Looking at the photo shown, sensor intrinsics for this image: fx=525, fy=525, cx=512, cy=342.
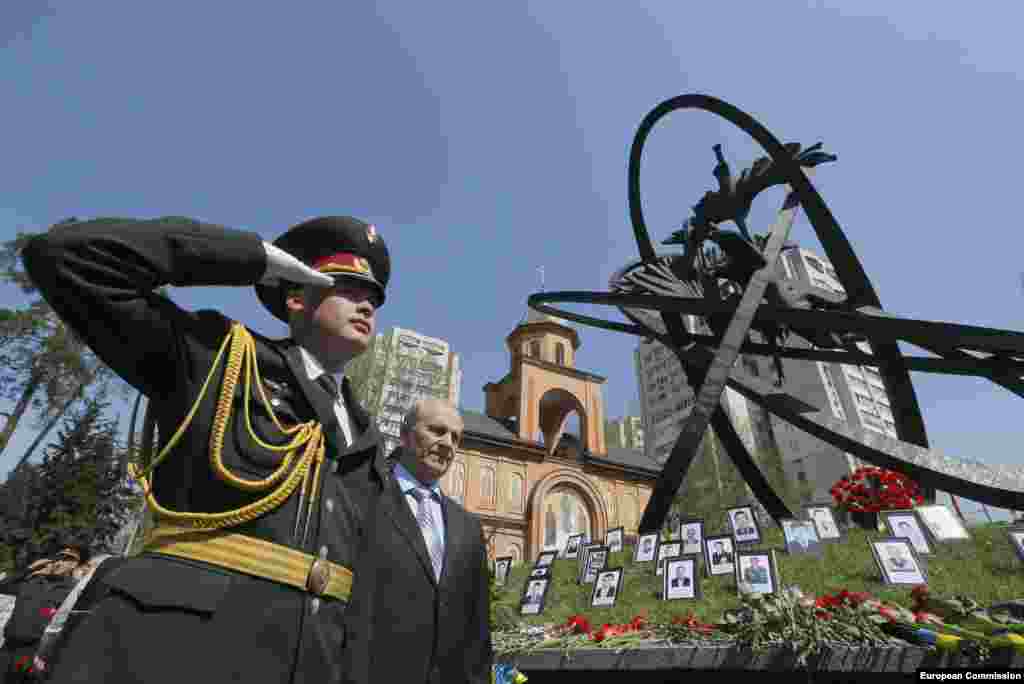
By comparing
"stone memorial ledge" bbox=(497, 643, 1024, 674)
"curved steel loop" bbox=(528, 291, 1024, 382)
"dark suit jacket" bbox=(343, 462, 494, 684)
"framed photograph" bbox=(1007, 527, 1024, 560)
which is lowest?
"stone memorial ledge" bbox=(497, 643, 1024, 674)

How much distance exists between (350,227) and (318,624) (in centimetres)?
144

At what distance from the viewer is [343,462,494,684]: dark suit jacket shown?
1805mm

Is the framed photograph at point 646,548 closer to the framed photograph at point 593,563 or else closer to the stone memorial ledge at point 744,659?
the framed photograph at point 593,563

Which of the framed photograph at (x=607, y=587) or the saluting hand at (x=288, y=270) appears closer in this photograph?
the saluting hand at (x=288, y=270)

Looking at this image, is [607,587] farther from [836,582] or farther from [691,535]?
[836,582]

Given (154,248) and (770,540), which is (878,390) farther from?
(154,248)

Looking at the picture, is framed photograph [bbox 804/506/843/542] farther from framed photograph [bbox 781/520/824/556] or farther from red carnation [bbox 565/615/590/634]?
red carnation [bbox 565/615/590/634]

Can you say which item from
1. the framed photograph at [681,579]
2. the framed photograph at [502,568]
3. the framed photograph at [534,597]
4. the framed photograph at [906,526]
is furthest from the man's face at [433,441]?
the framed photograph at [502,568]

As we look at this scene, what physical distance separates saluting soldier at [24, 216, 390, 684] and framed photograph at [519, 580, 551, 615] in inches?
226

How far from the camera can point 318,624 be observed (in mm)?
1476

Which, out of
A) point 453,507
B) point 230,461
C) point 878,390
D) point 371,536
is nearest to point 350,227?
point 230,461

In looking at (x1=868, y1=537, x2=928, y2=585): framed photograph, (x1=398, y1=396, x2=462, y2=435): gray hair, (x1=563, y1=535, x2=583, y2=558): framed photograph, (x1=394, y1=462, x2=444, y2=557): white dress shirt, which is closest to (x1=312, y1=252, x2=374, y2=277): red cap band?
(x1=398, y1=396, x2=462, y2=435): gray hair

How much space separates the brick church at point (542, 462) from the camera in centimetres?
2805

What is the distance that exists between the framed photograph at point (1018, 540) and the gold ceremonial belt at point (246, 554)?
7083mm
